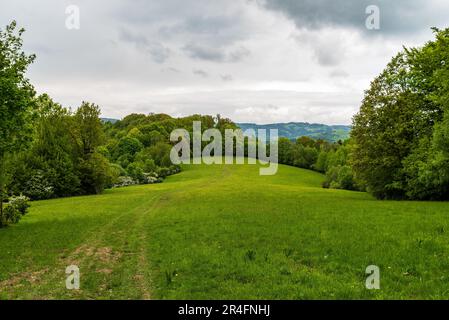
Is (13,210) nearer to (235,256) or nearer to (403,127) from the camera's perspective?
(235,256)

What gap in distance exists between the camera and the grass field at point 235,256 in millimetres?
11156

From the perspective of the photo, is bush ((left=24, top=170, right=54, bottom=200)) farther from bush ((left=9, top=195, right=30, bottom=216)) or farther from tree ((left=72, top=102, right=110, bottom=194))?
bush ((left=9, top=195, right=30, bottom=216))

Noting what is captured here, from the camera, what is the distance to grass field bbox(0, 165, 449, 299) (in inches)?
439

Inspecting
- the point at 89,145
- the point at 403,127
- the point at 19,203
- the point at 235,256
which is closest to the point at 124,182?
the point at 89,145

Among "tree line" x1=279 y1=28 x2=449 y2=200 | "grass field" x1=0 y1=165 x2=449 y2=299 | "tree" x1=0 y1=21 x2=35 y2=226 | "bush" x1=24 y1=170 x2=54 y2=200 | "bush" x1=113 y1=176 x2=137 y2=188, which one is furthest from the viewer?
"bush" x1=113 y1=176 x2=137 y2=188

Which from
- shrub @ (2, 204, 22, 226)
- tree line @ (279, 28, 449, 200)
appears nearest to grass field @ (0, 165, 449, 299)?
shrub @ (2, 204, 22, 226)

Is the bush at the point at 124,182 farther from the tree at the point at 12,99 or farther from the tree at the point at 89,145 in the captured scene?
the tree at the point at 12,99

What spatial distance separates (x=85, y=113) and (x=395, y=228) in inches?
2165

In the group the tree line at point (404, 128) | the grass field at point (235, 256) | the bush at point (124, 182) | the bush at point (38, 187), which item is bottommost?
the bush at point (124, 182)

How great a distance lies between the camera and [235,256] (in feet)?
50.2

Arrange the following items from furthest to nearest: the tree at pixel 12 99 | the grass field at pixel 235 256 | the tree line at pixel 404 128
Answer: the tree line at pixel 404 128 < the tree at pixel 12 99 < the grass field at pixel 235 256

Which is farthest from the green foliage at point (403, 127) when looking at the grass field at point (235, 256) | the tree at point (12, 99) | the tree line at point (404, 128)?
the tree at point (12, 99)
